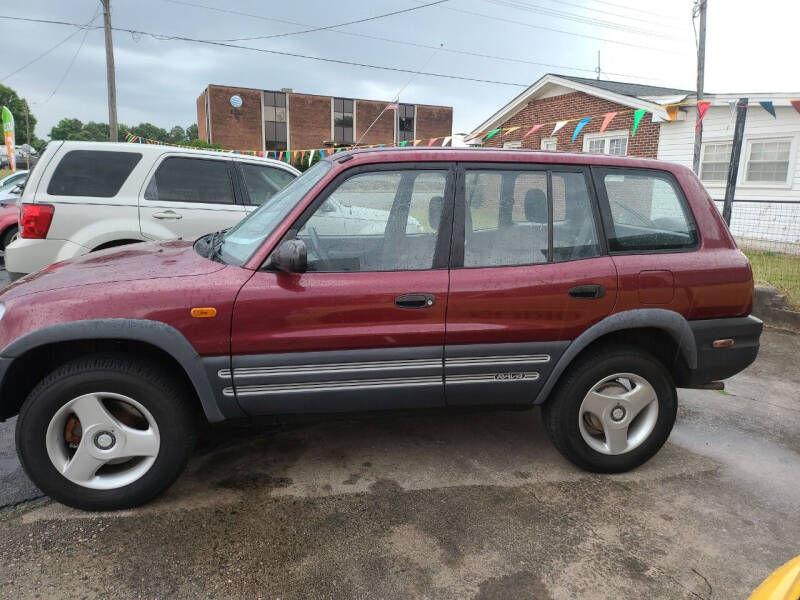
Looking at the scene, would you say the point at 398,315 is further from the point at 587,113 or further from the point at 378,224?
the point at 587,113

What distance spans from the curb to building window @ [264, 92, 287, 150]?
146 feet

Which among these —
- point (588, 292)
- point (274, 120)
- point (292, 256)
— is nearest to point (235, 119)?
point (274, 120)

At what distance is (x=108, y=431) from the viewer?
106 inches

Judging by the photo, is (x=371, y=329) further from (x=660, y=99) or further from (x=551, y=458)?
(x=660, y=99)

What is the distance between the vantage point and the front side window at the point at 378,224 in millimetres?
2854

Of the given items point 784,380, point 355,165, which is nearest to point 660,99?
point 784,380

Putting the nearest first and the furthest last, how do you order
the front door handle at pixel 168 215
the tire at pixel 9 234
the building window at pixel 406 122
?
the front door handle at pixel 168 215
the tire at pixel 9 234
the building window at pixel 406 122

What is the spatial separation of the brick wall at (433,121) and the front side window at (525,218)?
52270 millimetres

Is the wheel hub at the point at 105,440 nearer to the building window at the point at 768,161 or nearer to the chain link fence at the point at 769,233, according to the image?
the chain link fence at the point at 769,233

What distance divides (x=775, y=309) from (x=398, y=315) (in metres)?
5.76

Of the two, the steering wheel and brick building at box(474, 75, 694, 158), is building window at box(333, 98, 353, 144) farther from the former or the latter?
the steering wheel

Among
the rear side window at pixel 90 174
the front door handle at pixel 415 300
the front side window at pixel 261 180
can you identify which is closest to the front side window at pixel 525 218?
the front door handle at pixel 415 300

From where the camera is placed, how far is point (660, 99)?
43.6ft

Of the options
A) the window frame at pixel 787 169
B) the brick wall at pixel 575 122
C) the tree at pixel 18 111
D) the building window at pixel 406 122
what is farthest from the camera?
the tree at pixel 18 111
